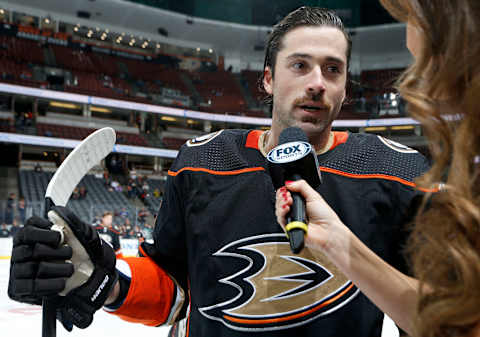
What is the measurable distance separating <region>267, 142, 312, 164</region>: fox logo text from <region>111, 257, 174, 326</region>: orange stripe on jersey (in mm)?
659

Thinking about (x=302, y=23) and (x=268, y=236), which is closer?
(x=268, y=236)

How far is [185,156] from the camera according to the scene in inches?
56.2

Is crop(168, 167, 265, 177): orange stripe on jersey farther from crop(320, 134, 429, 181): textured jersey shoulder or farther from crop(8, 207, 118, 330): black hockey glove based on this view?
crop(8, 207, 118, 330): black hockey glove

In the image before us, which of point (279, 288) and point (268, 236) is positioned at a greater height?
point (268, 236)

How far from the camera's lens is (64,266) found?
0.95m

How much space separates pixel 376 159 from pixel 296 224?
1.96ft

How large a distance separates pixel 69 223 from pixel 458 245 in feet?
2.66

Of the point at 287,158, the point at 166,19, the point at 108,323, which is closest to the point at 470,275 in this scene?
the point at 287,158

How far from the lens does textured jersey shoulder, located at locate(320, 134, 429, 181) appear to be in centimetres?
123

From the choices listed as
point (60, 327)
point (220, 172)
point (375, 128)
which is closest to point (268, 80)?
point (220, 172)

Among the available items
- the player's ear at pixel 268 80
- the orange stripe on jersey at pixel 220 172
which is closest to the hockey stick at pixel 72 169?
the orange stripe on jersey at pixel 220 172

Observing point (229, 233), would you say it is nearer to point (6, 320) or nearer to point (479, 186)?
point (479, 186)

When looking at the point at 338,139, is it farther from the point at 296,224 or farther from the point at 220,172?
the point at 296,224

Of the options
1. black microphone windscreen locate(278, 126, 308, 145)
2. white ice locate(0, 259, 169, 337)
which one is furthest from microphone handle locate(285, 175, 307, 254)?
white ice locate(0, 259, 169, 337)
